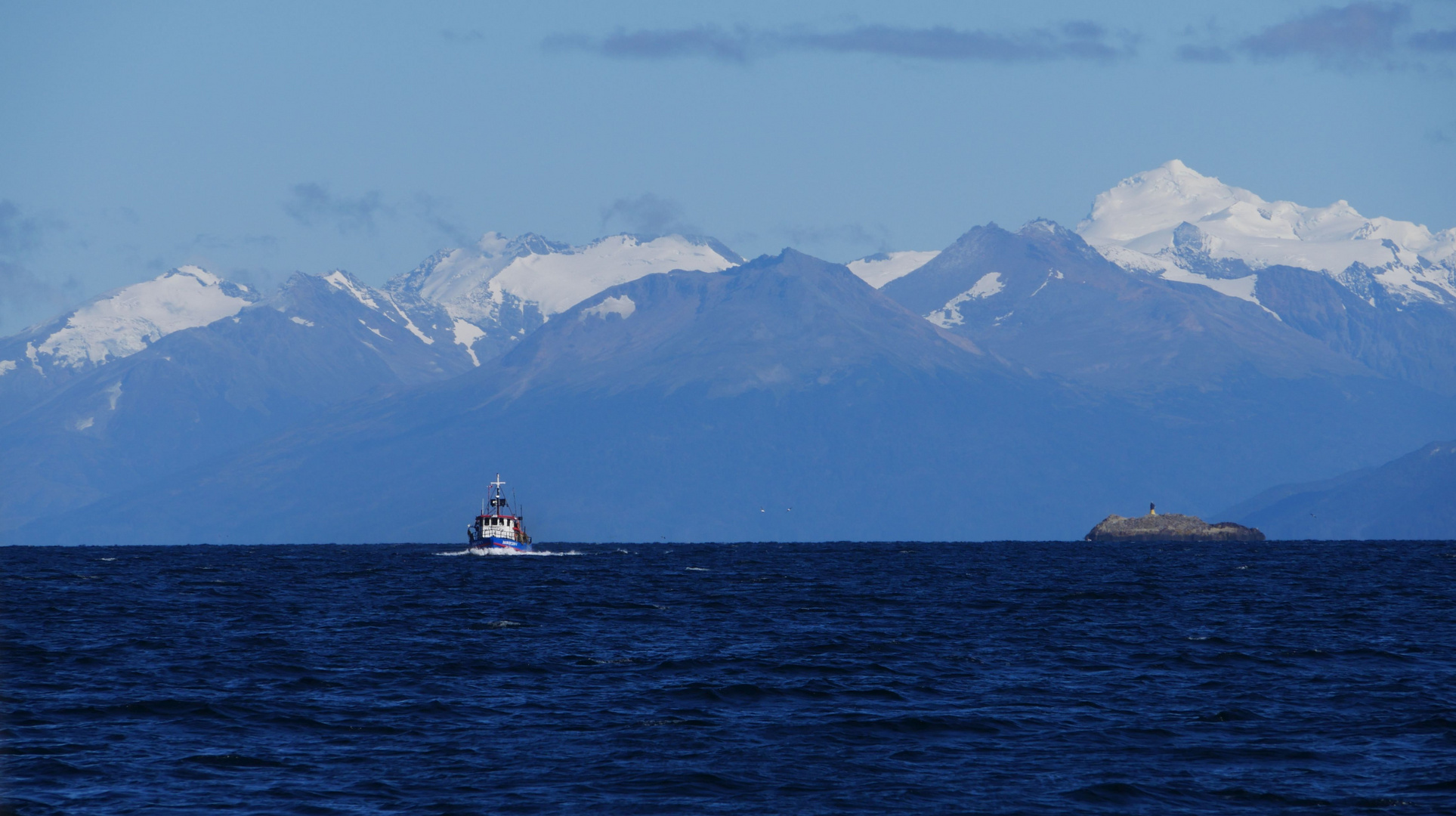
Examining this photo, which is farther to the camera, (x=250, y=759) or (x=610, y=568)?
(x=610, y=568)

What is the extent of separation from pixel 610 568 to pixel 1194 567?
6512cm

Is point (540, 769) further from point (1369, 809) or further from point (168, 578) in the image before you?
point (168, 578)

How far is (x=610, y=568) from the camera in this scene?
193 m

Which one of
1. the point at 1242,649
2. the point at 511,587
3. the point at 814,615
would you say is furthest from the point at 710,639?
Result: the point at 511,587

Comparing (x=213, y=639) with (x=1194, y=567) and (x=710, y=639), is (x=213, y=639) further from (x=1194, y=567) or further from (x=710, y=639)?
(x=1194, y=567)

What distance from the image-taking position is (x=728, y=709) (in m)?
58.4

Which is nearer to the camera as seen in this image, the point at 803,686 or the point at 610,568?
the point at 803,686

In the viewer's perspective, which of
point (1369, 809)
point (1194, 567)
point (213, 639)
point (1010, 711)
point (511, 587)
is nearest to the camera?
point (1369, 809)

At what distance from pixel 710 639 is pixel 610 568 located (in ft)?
362

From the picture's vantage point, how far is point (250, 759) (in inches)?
1897

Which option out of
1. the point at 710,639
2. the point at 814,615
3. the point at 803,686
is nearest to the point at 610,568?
the point at 814,615

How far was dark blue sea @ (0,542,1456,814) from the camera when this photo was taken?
44.3 meters

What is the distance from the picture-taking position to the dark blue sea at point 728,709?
1746 inches

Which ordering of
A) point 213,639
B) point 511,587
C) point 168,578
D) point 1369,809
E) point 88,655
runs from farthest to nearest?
point 168,578 < point 511,587 < point 213,639 < point 88,655 < point 1369,809
